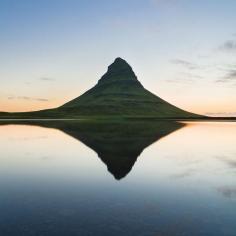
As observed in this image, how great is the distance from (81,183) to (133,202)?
4.94m

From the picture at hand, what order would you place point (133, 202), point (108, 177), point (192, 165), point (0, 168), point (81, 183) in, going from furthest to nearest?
point (192, 165) → point (0, 168) → point (108, 177) → point (81, 183) → point (133, 202)

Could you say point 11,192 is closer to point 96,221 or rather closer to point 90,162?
point 96,221

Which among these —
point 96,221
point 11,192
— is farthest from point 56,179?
point 96,221

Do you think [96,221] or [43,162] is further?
[43,162]

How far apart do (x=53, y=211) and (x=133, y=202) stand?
3.65 metres

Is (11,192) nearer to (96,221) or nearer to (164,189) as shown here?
(96,221)

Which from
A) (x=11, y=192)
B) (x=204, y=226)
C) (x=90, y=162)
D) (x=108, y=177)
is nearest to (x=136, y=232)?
(x=204, y=226)

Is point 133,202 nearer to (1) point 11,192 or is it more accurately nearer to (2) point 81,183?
(2) point 81,183

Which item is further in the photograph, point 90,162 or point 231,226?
point 90,162

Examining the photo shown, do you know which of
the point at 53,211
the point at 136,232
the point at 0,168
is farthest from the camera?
the point at 0,168

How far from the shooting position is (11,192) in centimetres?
1652

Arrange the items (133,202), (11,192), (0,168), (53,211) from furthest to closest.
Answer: (0,168)
(11,192)
(133,202)
(53,211)

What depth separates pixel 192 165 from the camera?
1014 inches

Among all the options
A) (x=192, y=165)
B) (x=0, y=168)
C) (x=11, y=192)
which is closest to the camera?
(x=11, y=192)
